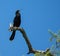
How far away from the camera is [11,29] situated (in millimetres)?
6727

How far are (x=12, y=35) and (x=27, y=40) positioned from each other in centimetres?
165

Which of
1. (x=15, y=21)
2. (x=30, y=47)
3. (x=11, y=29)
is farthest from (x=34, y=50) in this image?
(x=15, y=21)

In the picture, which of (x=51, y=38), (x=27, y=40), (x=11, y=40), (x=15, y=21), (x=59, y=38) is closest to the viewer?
(x=59, y=38)

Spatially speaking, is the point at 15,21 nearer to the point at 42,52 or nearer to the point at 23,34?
the point at 23,34

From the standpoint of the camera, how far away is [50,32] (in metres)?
5.89

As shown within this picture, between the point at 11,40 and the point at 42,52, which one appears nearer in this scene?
the point at 42,52

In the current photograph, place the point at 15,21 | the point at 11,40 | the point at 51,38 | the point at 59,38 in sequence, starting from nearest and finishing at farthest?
the point at 59,38 < the point at 51,38 < the point at 11,40 < the point at 15,21

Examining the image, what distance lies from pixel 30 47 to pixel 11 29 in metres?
0.83

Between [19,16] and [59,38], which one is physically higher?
[19,16]

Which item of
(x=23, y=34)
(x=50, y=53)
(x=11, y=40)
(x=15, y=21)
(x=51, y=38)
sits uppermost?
(x=15, y=21)

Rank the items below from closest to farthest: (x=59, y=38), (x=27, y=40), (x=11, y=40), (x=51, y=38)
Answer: (x=59, y=38) → (x=51, y=38) → (x=27, y=40) → (x=11, y=40)

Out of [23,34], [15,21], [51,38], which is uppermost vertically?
[15,21]

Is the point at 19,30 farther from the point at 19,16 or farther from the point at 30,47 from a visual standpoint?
the point at 19,16

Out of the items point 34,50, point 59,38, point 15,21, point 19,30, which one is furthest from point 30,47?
point 15,21
